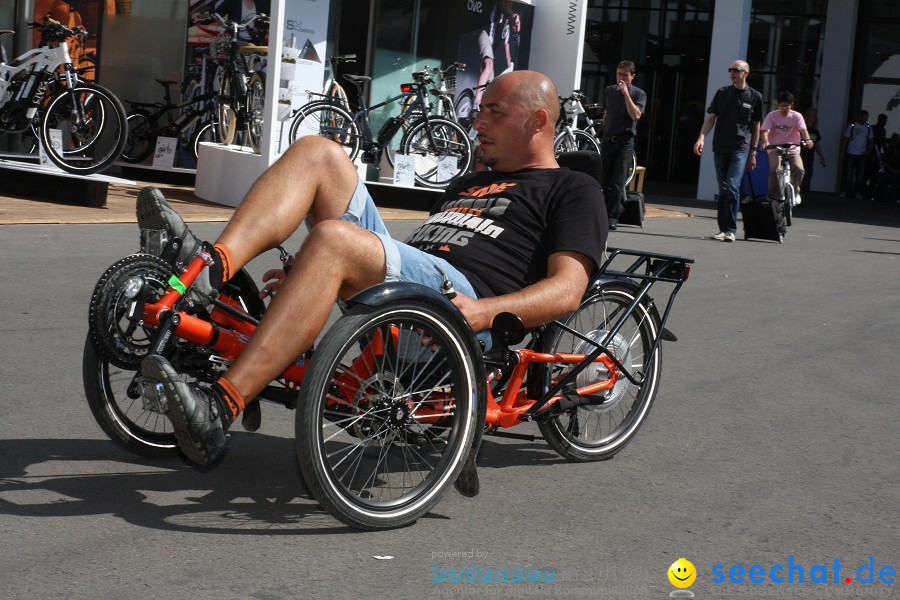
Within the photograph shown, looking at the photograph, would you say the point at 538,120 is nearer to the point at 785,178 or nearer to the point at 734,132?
the point at 734,132

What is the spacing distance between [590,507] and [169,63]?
12.4 metres

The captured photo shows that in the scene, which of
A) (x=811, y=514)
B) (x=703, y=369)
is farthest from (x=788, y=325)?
(x=811, y=514)

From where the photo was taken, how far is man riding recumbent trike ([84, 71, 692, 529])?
3.22 m

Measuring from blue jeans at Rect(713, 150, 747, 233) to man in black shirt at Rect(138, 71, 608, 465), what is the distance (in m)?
9.03

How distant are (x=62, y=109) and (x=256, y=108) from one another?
3050 mm

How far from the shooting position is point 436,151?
1410cm

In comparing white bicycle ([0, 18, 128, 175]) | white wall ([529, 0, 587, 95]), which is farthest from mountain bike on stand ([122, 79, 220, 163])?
white wall ([529, 0, 587, 95])

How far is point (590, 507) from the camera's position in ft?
12.4

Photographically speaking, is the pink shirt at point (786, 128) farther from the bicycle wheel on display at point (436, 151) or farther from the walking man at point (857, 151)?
the walking man at point (857, 151)

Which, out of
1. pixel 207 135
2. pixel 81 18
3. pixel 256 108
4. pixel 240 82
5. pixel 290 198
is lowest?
pixel 290 198

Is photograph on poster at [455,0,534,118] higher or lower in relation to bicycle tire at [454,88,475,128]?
higher

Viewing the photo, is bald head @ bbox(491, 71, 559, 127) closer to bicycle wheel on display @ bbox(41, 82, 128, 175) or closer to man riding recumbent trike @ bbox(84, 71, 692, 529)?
man riding recumbent trike @ bbox(84, 71, 692, 529)

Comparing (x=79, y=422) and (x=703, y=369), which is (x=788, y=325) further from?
(x=79, y=422)

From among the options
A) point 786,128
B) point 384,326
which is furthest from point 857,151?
point 384,326
